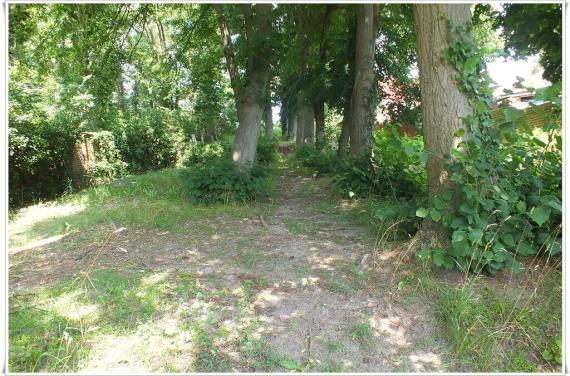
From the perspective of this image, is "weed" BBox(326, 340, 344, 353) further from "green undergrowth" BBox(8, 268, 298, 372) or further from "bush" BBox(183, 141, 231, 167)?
"bush" BBox(183, 141, 231, 167)

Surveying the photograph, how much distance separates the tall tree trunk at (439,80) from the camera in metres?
3.35

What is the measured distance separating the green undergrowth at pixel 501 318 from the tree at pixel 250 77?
4996 millimetres

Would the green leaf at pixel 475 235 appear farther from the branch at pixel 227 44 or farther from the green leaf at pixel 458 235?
the branch at pixel 227 44

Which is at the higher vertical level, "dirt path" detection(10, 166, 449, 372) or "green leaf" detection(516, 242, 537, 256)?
"green leaf" detection(516, 242, 537, 256)

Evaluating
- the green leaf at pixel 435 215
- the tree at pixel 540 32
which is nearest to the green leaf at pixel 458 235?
the green leaf at pixel 435 215

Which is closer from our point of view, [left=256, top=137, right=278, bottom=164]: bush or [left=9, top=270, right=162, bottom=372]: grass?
[left=9, top=270, right=162, bottom=372]: grass

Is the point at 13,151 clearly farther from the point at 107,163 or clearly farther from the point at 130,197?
the point at 130,197

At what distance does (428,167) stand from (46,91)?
10818mm

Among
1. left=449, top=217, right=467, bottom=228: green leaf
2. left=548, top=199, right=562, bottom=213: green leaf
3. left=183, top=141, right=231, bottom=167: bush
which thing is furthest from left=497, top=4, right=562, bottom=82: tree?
left=183, top=141, right=231, bottom=167: bush

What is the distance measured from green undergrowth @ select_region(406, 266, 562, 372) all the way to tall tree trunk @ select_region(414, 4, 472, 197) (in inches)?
39.1

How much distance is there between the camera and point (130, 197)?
8109 mm

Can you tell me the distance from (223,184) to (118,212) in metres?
1.85

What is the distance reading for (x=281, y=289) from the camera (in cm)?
344

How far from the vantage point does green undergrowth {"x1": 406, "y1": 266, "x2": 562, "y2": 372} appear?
261cm
